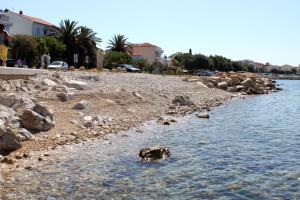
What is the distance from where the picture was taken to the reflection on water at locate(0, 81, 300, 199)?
36.9 ft

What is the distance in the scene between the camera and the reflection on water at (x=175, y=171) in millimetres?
11242

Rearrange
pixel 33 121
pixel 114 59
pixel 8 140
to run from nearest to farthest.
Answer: pixel 8 140 → pixel 33 121 → pixel 114 59

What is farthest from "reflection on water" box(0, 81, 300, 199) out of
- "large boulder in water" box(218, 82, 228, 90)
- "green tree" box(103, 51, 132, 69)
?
"green tree" box(103, 51, 132, 69)

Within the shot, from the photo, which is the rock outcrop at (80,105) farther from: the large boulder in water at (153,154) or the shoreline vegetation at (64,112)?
the large boulder in water at (153,154)

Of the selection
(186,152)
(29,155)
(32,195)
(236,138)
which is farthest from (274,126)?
(32,195)

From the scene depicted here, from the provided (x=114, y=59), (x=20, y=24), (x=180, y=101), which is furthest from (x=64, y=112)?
(x=20, y=24)

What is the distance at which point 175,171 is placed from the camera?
44.6ft

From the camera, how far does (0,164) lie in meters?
13.1

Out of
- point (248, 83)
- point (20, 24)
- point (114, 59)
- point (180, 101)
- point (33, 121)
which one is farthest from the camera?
point (20, 24)

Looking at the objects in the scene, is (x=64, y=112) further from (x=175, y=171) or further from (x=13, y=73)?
(x=175, y=171)

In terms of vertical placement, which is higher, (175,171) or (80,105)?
(80,105)

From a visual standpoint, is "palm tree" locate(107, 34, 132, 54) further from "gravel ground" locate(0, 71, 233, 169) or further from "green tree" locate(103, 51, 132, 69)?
"gravel ground" locate(0, 71, 233, 169)

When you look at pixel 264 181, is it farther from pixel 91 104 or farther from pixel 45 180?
pixel 91 104

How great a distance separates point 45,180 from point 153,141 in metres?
7.76
